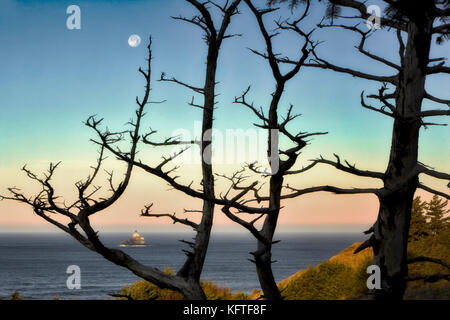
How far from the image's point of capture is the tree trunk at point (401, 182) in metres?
6.98

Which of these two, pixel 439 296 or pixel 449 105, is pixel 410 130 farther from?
pixel 439 296

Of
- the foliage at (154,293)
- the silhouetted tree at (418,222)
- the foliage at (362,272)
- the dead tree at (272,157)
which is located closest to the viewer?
the dead tree at (272,157)

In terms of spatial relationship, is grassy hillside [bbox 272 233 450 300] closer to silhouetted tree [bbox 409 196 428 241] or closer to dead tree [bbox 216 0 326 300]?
silhouetted tree [bbox 409 196 428 241]

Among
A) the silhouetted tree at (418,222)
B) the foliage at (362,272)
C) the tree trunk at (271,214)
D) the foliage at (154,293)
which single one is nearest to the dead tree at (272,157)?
the tree trunk at (271,214)

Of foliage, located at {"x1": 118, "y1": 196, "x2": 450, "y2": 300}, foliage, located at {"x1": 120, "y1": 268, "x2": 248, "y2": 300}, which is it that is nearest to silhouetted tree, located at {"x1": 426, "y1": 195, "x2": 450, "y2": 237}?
foliage, located at {"x1": 118, "y1": 196, "x2": 450, "y2": 300}

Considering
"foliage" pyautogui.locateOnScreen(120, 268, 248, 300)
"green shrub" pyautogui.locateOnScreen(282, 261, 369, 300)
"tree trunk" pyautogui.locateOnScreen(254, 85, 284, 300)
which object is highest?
"tree trunk" pyautogui.locateOnScreen(254, 85, 284, 300)

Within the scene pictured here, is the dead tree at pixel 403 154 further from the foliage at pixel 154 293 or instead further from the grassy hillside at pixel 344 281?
the grassy hillside at pixel 344 281

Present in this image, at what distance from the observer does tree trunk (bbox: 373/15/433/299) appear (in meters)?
6.98

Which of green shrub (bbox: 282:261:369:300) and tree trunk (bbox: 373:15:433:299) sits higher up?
tree trunk (bbox: 373:15:433:299)
